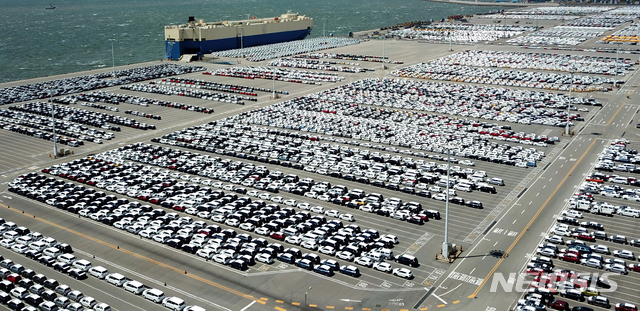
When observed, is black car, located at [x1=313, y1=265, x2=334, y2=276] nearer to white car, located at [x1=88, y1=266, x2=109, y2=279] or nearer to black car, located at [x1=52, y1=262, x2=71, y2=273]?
white car, located at [x1=88, y1=266, x2=109, y2=279]

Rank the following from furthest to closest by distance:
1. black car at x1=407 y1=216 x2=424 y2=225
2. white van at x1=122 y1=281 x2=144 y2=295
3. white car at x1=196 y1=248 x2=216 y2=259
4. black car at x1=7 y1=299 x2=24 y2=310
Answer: black car at x1=407 y1=216 x2=424 y2=225 < white car at x1=196 y1=248 x2=216 y2=259 < white van at x1=122 y1=281 x2=144 y2=295 < black car at x1=7 y1=299 x2=24 y2=310

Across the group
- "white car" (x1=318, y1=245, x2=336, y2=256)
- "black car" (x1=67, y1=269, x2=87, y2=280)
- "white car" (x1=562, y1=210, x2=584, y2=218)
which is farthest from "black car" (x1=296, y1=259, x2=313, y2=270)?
"white car" (x1=562, y1=210, x2=584, y2=218)

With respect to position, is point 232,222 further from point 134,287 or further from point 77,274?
point 77,274

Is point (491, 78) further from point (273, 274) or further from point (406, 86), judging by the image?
point (273, 274)

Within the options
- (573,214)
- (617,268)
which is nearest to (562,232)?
(573,214)

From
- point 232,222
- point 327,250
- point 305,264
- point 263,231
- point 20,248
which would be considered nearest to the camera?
point 305,264
